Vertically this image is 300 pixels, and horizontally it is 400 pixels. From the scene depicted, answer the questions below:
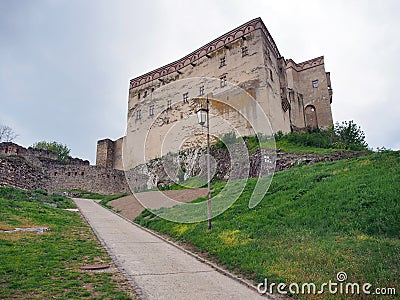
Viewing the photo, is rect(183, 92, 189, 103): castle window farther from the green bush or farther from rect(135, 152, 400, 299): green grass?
rect(135, 152, 400, 299): green grass

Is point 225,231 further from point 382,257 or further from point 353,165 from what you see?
point 353,165

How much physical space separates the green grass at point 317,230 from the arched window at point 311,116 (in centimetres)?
2201

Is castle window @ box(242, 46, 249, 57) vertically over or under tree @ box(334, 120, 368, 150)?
over

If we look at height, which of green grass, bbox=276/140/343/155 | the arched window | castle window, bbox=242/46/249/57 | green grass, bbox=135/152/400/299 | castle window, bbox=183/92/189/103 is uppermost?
castle window, bbox=242/46/249/57

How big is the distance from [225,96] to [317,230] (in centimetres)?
2548

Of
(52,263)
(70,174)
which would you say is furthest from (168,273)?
(70,174)

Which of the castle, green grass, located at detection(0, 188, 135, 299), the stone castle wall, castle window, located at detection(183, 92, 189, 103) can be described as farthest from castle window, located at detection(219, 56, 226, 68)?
green grass, located at detection(0, 188, 135, 299)

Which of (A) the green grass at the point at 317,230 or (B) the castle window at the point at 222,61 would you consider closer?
(A) the green grass at the point at 317,230

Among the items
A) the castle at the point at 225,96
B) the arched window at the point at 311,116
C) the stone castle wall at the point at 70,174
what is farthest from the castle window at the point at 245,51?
the stone castle wall at the point at 70,174

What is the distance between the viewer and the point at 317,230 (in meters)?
9.16

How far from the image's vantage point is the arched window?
36.2 m

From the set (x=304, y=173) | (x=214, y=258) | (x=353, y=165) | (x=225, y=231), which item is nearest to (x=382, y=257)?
(x=214, y=258)

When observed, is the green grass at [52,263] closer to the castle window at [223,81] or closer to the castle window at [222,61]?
the castle window at [223,81]

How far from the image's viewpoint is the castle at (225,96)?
31.2m
